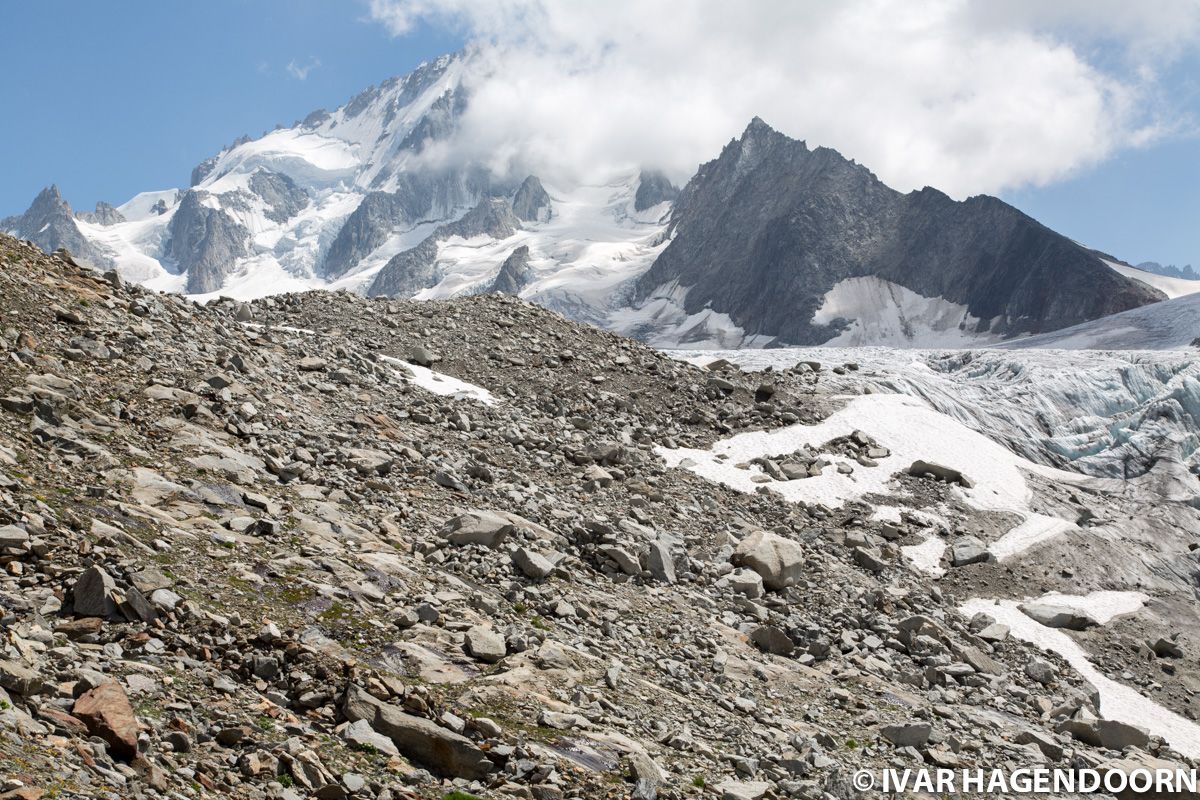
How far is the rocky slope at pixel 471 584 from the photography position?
11422 millimetres

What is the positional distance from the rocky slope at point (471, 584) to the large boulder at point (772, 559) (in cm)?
11

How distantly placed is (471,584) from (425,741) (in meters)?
6.69

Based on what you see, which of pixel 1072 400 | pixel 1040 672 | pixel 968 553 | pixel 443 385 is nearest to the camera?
pixel 1040 672

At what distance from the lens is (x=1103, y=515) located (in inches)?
1746

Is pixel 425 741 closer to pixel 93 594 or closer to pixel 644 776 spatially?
pixel 644 776

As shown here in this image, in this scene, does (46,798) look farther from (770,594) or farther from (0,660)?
(770,594)

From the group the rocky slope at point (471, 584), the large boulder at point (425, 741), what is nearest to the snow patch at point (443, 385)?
the rocky slope at point (471, 584)

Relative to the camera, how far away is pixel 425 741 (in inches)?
466

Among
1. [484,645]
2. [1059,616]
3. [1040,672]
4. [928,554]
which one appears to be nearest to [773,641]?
[484,645]

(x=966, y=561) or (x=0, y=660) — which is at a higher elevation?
(x=966, y=561)

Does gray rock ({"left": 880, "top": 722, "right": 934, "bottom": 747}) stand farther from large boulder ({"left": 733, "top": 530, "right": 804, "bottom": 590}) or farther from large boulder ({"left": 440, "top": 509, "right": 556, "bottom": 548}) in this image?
large boulder ({"left": 440, "top": 509, "right": 556, "bottom": 548})

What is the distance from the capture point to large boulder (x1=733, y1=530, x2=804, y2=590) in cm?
2659

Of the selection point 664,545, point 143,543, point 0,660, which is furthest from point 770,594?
point 0,660

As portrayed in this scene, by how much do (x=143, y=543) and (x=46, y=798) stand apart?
7050mm
